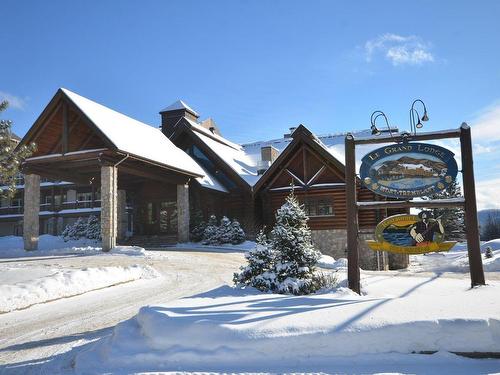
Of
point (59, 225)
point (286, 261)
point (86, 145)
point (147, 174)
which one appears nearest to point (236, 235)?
point (147, 174)

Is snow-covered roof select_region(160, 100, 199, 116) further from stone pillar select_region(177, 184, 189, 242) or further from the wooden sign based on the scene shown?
the wooden sign

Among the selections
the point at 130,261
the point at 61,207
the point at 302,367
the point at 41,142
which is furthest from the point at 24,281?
the point at 61,207

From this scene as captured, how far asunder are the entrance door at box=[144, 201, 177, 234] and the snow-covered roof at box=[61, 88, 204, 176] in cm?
362

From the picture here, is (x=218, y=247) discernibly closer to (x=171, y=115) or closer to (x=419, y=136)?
(x=171, y=115)

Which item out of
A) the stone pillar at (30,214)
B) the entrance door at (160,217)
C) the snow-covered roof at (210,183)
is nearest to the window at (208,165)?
the snow-covered roof at (210,183)

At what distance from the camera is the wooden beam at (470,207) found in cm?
892

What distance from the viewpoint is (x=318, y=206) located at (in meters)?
26.5

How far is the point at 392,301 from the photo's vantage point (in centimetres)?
715

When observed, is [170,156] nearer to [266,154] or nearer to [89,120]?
[89,120]

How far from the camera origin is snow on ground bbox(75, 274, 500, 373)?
5.52 meters

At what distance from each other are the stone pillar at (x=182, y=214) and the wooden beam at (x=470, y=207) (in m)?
19.6

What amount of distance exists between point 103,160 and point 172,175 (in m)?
5.83

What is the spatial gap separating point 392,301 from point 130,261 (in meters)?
12.5

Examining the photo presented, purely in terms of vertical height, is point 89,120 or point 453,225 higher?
point 89,120
